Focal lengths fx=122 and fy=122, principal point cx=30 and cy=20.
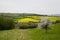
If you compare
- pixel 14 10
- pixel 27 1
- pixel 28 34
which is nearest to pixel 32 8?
pixel 27 1

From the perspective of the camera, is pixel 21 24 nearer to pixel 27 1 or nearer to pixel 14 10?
pixel 14 10

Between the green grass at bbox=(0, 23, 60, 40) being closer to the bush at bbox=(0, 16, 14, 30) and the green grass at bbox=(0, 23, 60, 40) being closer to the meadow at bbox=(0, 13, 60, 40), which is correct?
the meadow at bbox=(0, 13, 60, 40)

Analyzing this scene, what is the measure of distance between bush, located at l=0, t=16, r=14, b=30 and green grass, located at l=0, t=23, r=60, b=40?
0.10 meters

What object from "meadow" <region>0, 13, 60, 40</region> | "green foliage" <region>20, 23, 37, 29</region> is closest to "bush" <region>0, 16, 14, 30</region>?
"meadow" <region>0, 13, 60, 40</region>

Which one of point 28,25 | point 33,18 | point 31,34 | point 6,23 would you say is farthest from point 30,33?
point 6,23

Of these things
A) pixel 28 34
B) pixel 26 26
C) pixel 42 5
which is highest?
pixel 42 5

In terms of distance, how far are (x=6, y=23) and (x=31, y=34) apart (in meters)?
0.58

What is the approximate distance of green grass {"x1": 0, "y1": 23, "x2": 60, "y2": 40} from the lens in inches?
96.0

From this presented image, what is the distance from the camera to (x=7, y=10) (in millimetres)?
2672

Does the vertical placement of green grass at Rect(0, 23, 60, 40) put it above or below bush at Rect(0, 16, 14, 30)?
below

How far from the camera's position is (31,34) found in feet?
8.29

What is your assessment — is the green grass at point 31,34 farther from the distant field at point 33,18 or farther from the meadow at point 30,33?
the distant field at point 33,18

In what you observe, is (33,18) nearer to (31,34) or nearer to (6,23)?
(31,34)

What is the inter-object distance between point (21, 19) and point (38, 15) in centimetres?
40
